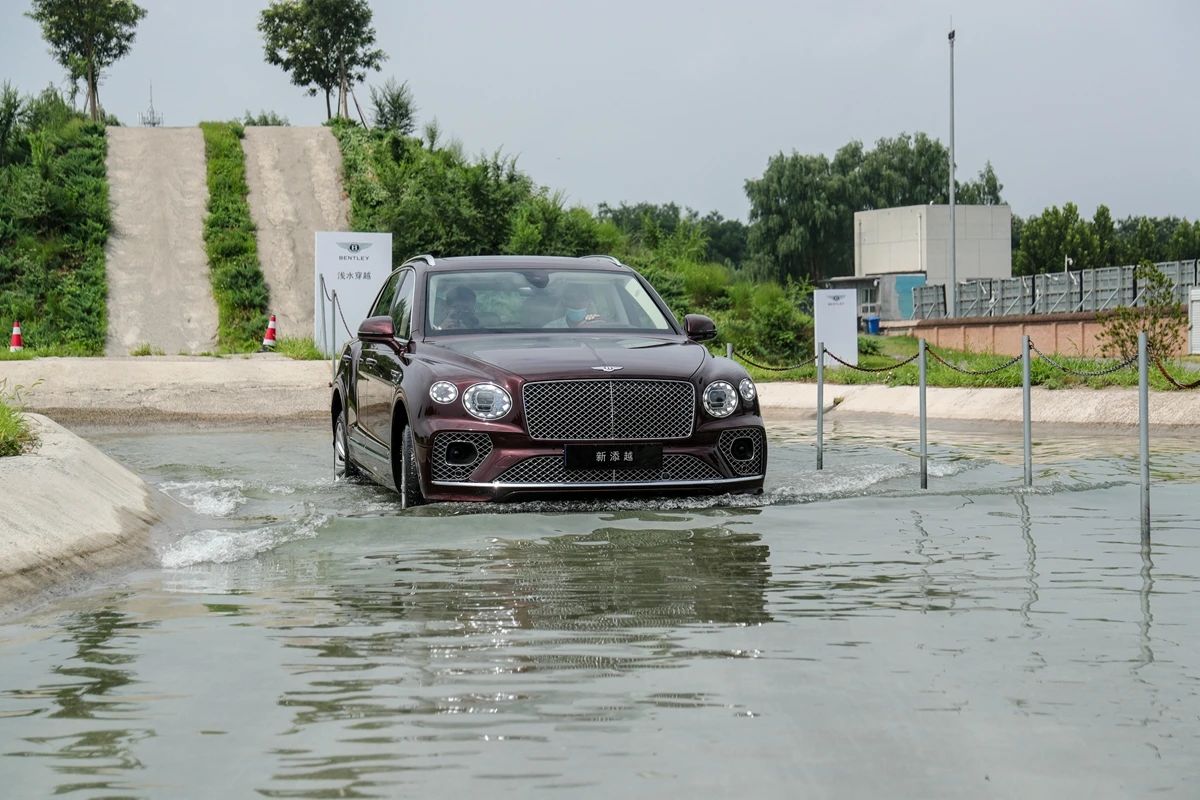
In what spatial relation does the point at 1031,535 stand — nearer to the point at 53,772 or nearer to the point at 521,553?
the point at 521,553

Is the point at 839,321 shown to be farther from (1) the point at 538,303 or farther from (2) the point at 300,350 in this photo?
(1) the point at 538,303

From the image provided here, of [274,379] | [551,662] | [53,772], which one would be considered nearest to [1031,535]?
[551,662]

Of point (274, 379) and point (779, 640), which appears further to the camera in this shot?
point (274, 379)

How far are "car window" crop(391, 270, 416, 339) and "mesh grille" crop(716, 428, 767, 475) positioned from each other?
2.39 meters

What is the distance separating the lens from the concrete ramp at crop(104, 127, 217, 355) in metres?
45.0

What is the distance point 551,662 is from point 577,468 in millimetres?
4512

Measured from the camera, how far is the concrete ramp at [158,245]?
148ft

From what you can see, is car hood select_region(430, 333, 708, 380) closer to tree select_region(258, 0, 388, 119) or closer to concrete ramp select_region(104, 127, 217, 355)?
concrete ramp select_region(104, 127, 217, 355)

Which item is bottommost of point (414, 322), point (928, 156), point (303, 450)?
point (303, 450)

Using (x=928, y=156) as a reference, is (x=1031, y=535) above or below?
below

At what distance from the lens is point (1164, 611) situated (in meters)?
6.79

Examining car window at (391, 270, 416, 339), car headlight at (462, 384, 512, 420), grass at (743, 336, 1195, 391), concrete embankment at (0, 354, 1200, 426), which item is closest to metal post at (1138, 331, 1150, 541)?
car headlight at (462, 384, 512, 420)

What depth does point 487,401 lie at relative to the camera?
33.4 feet

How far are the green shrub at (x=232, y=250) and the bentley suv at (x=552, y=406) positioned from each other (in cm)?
3091
